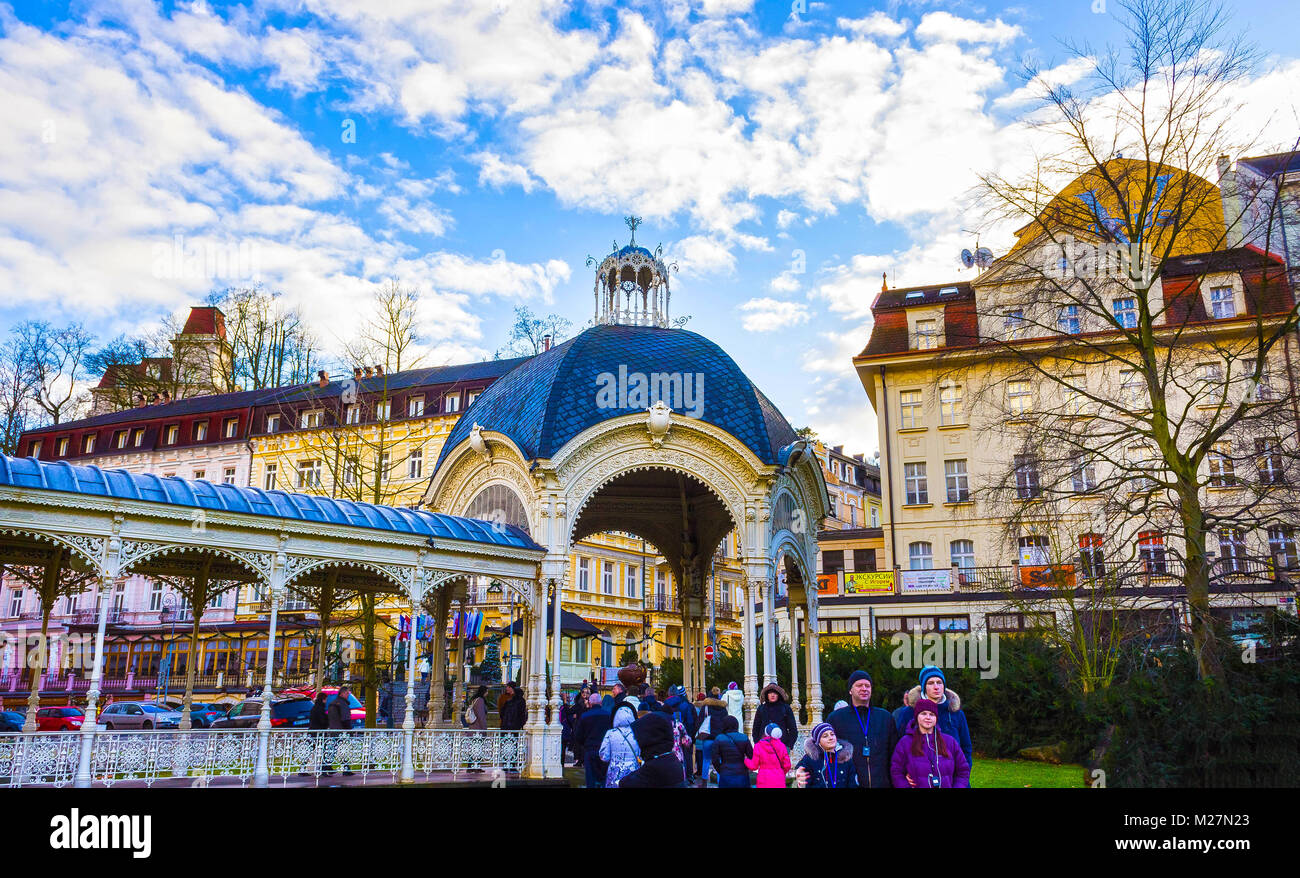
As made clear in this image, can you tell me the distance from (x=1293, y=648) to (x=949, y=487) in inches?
1117

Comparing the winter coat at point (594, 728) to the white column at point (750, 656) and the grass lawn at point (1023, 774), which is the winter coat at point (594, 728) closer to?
the white column at point (750, 656)

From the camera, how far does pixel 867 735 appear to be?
7.35 m

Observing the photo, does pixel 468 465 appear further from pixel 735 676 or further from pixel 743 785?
pixel 743 785

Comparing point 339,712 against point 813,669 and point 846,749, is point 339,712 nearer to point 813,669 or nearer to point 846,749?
point 813,669

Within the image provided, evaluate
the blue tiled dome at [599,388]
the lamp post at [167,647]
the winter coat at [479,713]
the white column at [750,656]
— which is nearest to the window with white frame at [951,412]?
Answer: the blue tiled dome at [599,388]

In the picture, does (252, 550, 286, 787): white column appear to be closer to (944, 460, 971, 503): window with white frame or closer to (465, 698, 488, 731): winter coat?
(465, 698, 488, 731): winter coat

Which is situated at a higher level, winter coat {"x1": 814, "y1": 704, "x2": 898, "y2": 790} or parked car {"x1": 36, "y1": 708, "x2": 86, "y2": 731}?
winter coat {"x1": 814, "y1": 704, "x2": 898, "y2": 790}

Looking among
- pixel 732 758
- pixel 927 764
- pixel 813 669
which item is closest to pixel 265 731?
pixel 732 758

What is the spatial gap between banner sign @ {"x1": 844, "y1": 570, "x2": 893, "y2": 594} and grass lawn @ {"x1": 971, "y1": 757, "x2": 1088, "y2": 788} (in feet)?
52.4

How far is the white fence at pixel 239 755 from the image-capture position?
10.3m

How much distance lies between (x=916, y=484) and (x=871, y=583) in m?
6.24

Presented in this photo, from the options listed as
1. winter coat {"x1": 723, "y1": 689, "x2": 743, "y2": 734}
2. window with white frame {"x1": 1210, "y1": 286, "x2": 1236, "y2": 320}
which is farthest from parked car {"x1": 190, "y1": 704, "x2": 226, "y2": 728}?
window with white frame {"x1": 1210, "y1": 286, "x2": 1236, "y2": 320}

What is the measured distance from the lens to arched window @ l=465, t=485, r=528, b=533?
53.4 ft
